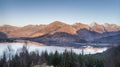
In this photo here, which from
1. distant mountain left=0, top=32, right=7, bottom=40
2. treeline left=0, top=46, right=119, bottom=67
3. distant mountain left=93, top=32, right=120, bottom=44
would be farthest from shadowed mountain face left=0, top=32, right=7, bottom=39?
distant mountain left=93, top=32, right=120, bottom=44

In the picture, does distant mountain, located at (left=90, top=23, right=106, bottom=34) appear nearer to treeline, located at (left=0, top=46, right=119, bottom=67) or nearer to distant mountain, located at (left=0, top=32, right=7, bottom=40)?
treeline, located at (left=0, top=46, right=119, bottom=67)

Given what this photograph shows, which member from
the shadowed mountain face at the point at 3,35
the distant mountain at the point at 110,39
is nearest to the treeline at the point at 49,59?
the distant mountain at the point at 110,39

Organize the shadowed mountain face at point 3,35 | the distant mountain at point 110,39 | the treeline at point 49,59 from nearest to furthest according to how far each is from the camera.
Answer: the shadowed mountain face at point 3,35, the distant mountain at point 110,39, the treeline at point 49,59

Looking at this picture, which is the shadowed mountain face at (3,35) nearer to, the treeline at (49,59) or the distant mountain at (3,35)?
the distant mountain at (3,35)

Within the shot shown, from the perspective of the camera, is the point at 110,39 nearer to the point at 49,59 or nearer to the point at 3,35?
the point at 49,59

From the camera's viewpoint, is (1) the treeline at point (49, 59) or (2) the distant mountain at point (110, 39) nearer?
(2) the distant mountain at point (110, 39)

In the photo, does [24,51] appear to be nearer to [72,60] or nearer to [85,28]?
A: [72,60]

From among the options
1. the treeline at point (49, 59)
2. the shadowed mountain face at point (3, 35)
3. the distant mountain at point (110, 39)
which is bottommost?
the treeline at point (49, 59)

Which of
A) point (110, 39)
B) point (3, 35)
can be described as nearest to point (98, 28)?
point (110, 39)
